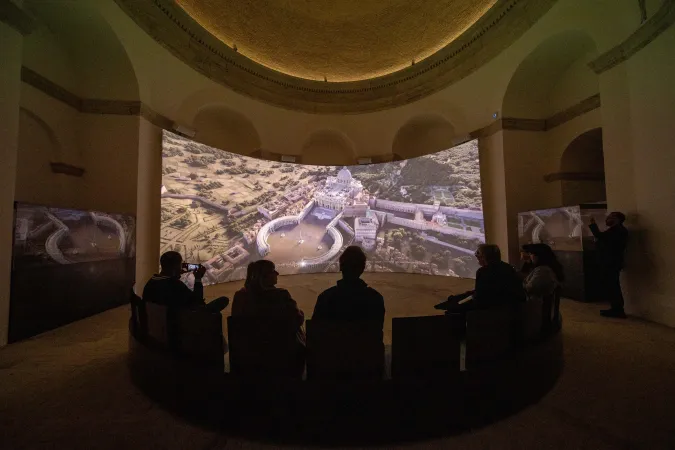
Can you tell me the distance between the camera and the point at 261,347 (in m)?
1.68

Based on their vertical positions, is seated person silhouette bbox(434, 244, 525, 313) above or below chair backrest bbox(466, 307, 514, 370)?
above

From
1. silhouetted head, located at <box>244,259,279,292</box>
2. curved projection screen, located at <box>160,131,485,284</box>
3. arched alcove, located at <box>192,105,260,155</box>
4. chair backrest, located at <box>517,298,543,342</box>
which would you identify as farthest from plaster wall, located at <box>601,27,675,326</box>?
arched alcove, located at <box>192,105,260,155</box>

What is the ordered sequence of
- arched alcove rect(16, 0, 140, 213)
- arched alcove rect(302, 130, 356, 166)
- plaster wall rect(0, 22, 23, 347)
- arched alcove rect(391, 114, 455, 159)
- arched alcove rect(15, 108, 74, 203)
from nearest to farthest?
1. plaster wall rect(0, 22, 23, 347)
2. arched alcove rect(15, 108, 74, 203)
3. arched alcove rect(16, 0, 140, 213)
4. arched alcove rect(391, 114, 455, 159)
5. arched alcove rect(302, 130, 356, 166)

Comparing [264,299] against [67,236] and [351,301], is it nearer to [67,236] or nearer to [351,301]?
[351,301]

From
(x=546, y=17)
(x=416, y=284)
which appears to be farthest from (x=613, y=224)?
(x=546, y=17)

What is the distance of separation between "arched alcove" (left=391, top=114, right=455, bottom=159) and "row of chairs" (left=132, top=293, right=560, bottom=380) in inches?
310

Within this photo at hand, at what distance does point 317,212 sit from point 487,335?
684 cm

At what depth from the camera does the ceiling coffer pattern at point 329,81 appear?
5.98 meters

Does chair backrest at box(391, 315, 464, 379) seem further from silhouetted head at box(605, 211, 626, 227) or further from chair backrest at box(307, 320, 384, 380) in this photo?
silhouetted head at box(605, 211, 626, 227)

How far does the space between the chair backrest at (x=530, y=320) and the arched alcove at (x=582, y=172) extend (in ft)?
19.7

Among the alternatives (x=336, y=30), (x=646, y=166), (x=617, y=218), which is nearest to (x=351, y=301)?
(x=617, y=218)

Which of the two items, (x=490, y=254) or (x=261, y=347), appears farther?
(x=490, y=254)

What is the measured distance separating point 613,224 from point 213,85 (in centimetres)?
910

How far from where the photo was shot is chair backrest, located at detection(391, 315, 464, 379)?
5.45 ft
